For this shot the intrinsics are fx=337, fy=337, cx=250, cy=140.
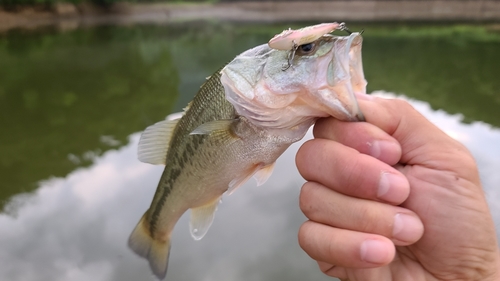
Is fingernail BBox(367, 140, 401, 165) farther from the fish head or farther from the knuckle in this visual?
the knuckle

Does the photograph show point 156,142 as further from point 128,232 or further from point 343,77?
point 128,232

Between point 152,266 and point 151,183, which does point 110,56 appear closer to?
point 151,183

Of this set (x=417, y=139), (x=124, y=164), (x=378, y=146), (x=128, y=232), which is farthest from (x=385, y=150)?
(x=124, y=164)

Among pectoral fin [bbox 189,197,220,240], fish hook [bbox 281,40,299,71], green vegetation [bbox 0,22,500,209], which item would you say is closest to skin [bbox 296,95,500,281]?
fish hook [bbox 281,40,299,71]

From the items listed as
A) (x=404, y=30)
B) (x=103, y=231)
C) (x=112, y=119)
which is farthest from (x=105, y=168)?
(x=404, y=30)

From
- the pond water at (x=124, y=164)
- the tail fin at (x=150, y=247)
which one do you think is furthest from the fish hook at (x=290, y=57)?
→ the tail fin at (x=150, y=247)

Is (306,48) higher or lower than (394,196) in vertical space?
higher

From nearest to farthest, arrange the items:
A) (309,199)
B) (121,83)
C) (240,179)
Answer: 1. (309,199)
2. (240,179)
3. (121,83)
